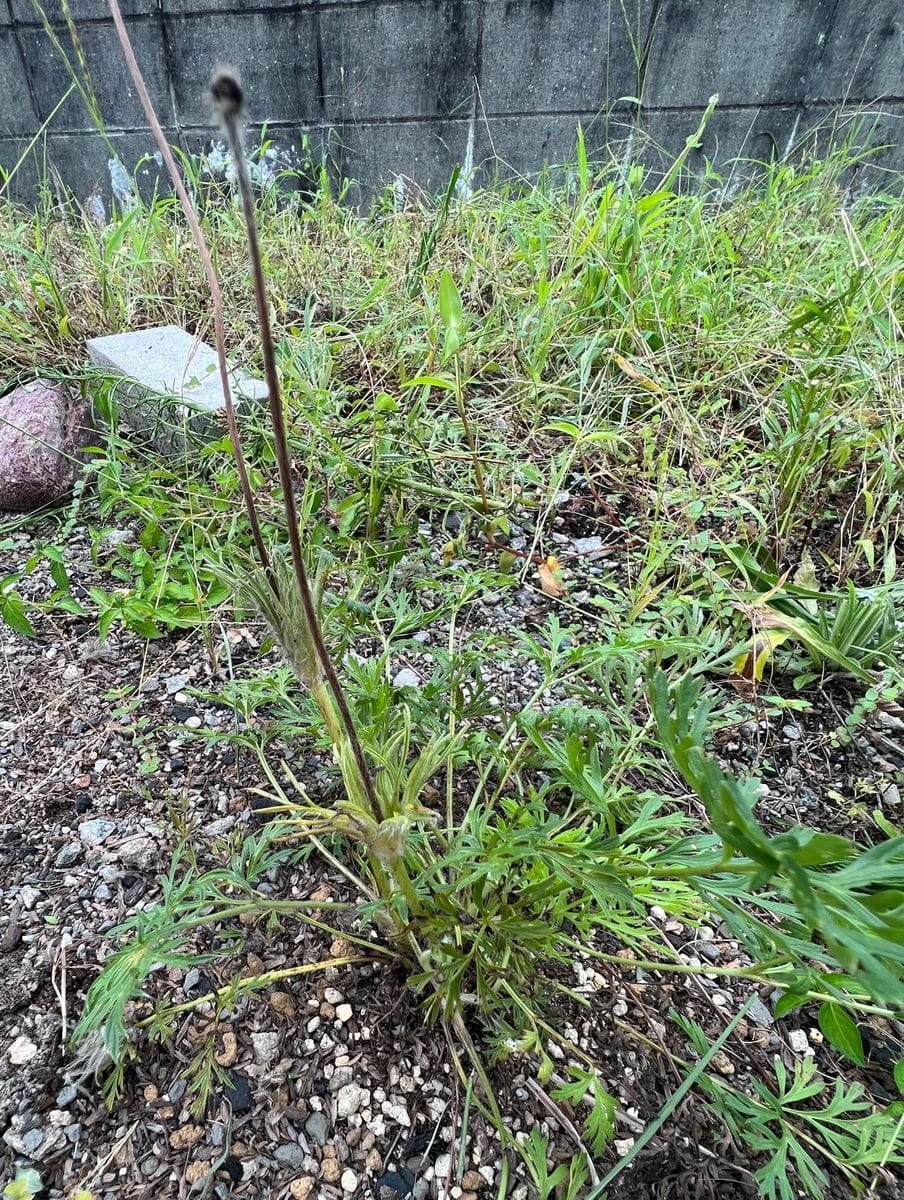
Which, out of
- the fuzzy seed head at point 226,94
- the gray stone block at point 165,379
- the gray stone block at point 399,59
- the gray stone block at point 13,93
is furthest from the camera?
the gray stone block at point 13,93

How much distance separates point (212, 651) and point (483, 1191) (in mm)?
850

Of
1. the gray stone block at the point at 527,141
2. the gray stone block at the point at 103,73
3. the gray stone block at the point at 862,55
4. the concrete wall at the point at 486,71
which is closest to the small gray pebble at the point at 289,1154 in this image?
the concrete wall at the point at 486,71

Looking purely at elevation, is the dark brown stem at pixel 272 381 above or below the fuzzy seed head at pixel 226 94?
below

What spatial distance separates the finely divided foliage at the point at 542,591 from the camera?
2.16ft

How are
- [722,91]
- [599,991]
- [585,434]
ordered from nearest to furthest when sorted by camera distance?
1. [599,991]
2. [585,434]
3. [722,91]

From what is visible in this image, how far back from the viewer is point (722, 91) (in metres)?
3.08

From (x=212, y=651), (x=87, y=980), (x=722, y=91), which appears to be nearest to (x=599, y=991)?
(x=87, y=980)

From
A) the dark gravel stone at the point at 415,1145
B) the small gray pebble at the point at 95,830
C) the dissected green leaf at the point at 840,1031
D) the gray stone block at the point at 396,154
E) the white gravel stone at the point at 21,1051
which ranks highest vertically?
the gray stone block at the point at 396,154

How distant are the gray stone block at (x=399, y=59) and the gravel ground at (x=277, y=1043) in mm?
3256

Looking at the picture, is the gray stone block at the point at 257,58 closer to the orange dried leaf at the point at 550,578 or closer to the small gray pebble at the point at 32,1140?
the orange dried leaf at the point at 550,578

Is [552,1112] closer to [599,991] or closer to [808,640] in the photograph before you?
[599,991]

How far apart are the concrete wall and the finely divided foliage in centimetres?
76

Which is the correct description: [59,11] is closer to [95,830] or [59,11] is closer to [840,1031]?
[95,830]

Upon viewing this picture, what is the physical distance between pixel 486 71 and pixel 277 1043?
3.68 metres
